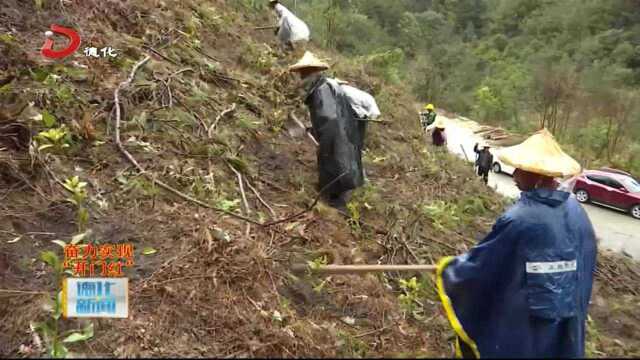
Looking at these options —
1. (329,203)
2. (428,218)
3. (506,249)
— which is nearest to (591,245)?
(506,249)

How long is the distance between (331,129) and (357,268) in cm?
197

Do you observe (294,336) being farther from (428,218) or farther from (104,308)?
(428,218)

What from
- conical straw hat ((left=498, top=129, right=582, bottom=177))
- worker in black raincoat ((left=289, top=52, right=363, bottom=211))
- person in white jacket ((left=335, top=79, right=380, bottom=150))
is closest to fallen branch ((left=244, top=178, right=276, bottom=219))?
worker in black raincoat ((left=289, top=52, right=363, bottom=211))

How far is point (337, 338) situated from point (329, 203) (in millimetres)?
2103

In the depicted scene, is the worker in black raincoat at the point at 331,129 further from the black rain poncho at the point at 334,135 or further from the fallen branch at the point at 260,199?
the fallen branch at the point at 260,199

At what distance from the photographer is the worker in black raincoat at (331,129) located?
192 inches

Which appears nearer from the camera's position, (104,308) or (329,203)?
(104,308)

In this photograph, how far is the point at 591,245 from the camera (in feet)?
8.30

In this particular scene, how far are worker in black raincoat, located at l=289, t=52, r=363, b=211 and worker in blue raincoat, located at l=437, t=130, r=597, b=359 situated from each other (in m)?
2.41

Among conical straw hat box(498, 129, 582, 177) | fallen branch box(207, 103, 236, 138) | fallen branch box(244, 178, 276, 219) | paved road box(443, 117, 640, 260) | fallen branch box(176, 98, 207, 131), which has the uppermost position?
conical straw hat box(498, 129, 582, 177)

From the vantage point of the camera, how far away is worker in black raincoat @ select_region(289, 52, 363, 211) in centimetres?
487

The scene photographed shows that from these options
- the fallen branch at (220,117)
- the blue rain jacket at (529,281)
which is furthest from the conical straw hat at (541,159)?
the fallen branch at (220,117)

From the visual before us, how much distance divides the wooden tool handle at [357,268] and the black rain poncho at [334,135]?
1461 millimetres

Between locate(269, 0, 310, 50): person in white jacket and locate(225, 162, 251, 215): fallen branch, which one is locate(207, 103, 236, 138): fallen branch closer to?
locate(225, 162, 251, 215): fallen branch
